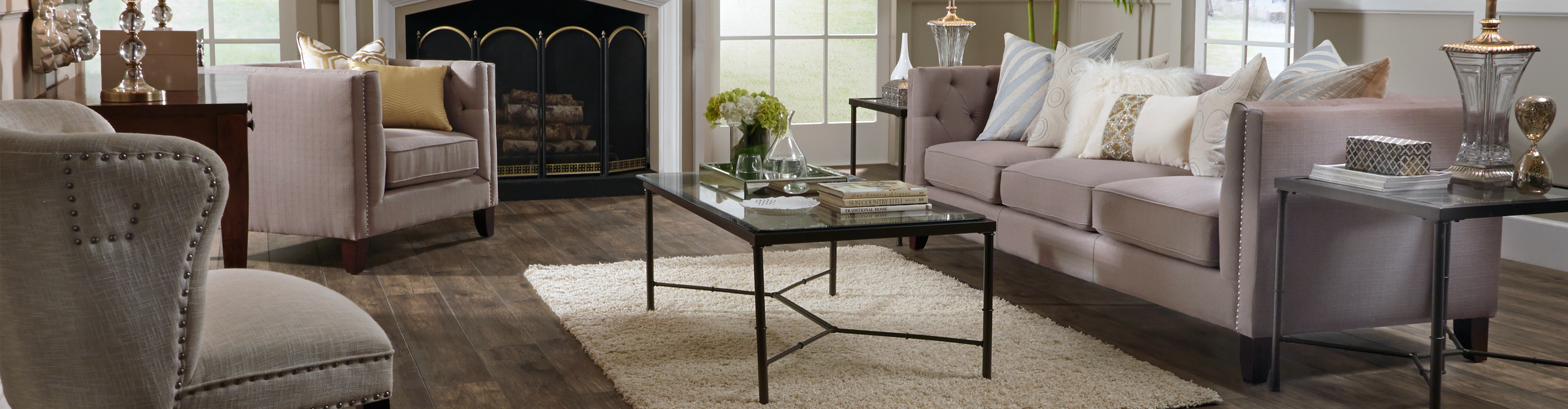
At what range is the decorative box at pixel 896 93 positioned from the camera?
4.26 m

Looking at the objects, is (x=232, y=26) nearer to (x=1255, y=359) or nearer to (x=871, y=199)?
(x=871, y=199)

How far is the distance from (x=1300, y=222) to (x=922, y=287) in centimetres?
119

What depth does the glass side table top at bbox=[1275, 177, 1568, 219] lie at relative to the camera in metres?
2.03

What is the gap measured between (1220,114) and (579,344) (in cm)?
175

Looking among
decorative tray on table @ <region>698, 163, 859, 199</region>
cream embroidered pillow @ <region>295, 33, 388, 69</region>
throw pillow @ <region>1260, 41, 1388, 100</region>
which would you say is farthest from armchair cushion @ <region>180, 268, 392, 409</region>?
cream embroidered pillow @ <region>295, 33, 388, 69</region>

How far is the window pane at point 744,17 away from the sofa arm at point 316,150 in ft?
8.81

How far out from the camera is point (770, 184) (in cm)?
283

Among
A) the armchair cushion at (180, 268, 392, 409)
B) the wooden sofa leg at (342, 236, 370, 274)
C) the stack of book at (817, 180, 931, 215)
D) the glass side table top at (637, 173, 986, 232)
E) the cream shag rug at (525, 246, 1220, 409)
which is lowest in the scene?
the cream shag rug at (525, 246, 1220, 409)

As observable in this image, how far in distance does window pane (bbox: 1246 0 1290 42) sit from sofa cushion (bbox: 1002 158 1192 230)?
6.14 ft

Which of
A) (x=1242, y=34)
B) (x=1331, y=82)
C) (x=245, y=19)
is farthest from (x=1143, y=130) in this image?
(x=245, y=19)

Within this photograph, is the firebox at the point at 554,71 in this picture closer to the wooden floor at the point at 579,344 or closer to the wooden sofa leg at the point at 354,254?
the wooden floor at the point at 579,344

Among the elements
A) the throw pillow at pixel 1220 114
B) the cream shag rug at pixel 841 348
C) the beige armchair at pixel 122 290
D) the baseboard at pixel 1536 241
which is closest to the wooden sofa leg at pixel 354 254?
the cream shag rug at pixel 841 348

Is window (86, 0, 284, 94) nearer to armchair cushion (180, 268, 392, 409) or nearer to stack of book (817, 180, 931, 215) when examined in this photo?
stack of book (817, 180, 931, 215)

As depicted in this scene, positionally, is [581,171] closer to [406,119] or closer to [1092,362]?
[406,119]
